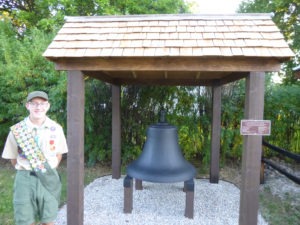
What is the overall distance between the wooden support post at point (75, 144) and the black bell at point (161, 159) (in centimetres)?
77

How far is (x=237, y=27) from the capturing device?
2.67 m

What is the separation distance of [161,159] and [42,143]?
1.47 meters

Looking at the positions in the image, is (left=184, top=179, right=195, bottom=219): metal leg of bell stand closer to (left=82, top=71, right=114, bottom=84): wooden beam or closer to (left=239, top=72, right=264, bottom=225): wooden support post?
(left=239, top=72, right=264, bottom=225): wooden support post

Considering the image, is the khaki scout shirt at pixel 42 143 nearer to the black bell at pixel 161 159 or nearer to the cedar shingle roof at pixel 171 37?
the cedar shingle roof at pixel 171 37

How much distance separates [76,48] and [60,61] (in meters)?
0.21

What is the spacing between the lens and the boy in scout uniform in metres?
2.12

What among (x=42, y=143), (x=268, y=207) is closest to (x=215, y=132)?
(x=268, y=207)

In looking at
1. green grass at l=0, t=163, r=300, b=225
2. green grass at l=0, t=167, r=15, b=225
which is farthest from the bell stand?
green grass at l=0, t=167, r=15, b=225

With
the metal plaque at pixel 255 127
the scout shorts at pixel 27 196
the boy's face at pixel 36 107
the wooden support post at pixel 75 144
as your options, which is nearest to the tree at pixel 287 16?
the metal plaque at pixel 255 127

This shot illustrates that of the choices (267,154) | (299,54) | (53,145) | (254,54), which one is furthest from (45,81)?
(299,54)

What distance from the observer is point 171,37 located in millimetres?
2580

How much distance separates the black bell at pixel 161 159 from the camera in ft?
9.97

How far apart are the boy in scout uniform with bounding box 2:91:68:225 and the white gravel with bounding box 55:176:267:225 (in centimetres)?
90

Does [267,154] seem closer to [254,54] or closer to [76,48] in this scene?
[254,54]
